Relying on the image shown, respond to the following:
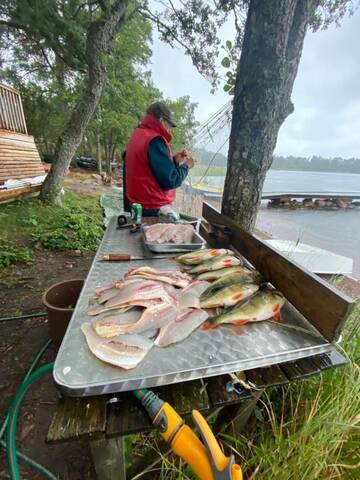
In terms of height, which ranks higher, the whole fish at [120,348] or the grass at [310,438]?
the whole fish at [120,348]

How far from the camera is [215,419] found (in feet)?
4.93

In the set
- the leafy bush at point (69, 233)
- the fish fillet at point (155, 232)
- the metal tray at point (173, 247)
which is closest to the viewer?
the metal tray at point (173, 247)

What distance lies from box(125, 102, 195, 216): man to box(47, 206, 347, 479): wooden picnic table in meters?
2.02

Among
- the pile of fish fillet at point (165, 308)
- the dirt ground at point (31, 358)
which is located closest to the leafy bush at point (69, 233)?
the dirt ground at point (31, 358)

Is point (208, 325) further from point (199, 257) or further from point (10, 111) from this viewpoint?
point (10, 111)

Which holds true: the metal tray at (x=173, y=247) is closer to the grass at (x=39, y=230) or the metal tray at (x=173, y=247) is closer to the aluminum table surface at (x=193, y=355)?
the aluminum table surface at (x=193, y=355)

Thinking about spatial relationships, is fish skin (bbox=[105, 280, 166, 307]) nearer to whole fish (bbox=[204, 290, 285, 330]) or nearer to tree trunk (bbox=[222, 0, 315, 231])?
whole fish (bbox=[204, 290, 285, 330])

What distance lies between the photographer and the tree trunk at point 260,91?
187 cm

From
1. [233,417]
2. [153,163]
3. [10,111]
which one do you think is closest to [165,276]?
[233,417]

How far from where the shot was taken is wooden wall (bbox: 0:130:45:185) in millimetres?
Answer: 6152

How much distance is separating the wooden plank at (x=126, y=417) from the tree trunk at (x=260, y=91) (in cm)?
195

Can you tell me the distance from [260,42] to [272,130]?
71cm

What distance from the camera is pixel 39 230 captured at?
4.96 m

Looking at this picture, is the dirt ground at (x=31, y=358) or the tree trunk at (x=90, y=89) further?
the tree trunk at (x=90, y=89)
